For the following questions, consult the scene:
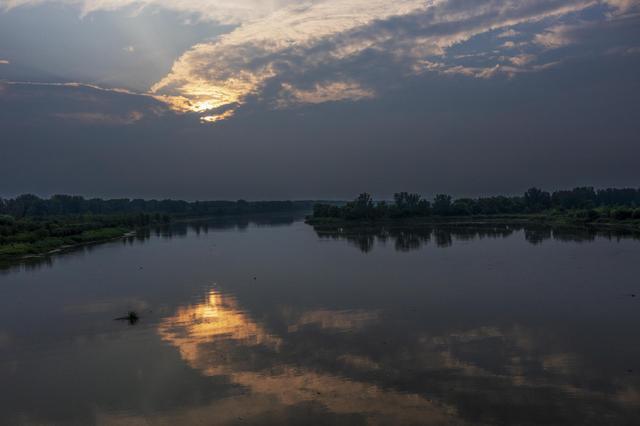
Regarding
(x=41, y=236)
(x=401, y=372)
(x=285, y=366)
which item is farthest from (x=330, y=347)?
(x=41, y=236)

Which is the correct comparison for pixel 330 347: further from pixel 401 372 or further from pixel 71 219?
pixel 71 219

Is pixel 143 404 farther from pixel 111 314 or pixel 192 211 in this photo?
pixel 192 211

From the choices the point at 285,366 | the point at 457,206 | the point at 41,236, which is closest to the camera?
the point at 285,366

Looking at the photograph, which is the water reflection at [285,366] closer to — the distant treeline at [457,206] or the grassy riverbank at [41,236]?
the grassy riverbank at [41,236]

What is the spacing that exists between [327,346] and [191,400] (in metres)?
5.32

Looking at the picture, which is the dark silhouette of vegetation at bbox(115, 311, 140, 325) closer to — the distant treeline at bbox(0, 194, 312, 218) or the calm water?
the calm water

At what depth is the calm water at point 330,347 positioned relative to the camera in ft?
37.3

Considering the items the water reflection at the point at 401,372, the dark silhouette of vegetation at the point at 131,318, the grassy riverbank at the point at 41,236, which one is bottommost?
the water reflection at the point at 401,372

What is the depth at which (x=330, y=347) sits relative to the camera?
52.3 ft

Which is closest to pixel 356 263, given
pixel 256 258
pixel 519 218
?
pixel 256 258

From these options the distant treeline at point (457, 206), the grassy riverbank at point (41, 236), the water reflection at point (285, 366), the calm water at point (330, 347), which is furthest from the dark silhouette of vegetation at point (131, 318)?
the distant treeline at point (457, 206)

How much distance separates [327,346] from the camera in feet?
52.7

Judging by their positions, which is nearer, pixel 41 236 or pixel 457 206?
pixel 41 236

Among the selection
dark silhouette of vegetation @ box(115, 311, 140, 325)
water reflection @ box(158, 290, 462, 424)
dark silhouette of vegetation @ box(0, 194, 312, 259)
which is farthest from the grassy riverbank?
water reflection @ box(158, 290, 462, 424)
